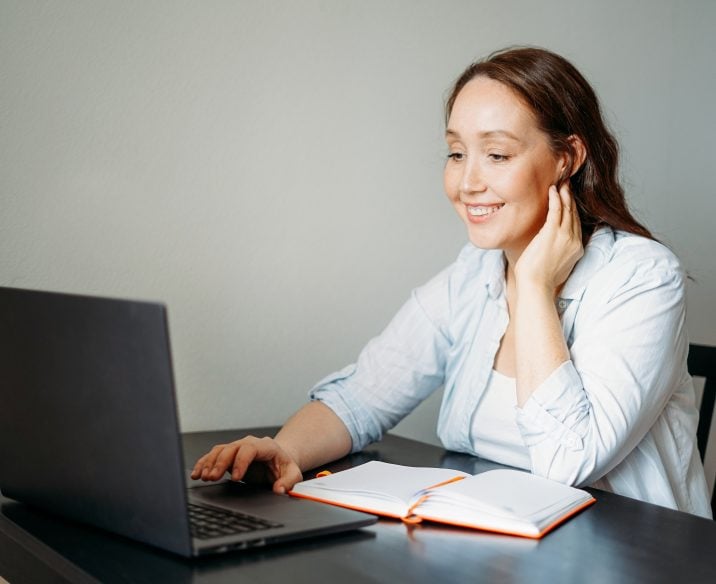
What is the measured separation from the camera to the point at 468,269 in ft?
5.28

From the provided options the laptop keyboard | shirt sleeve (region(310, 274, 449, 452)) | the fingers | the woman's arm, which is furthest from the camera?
shirt sleeve (region(310, 274, 449, 452))

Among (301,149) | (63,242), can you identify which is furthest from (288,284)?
(63,242)

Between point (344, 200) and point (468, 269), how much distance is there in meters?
0.35

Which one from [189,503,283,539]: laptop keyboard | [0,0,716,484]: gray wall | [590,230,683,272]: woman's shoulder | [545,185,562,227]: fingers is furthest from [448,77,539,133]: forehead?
[189,503,283,539]: laptop keyboard

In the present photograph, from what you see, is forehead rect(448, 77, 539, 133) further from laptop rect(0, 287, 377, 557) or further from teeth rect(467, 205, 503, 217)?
laptop rect(0, 287, 377, 557)

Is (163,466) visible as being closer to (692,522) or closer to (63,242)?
(692,522)

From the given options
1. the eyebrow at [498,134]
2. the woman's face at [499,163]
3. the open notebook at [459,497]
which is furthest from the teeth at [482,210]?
the open notebook at [459,497]

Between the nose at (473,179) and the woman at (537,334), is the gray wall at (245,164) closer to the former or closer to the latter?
the woman at (537,334)

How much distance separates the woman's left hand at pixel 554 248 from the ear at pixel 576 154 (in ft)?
0.17

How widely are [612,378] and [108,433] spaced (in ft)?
2.42

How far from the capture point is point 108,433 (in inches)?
31.9

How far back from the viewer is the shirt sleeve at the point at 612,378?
3.96ft

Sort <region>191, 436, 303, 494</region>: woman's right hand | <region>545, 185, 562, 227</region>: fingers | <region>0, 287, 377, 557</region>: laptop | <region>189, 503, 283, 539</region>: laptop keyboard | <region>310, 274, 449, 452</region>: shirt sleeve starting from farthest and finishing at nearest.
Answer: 1. <region>310, 274, 449, 452</region>: shirt sleeve
2. <region>545, 185, 562, 227</region>: fingers
3. <region>191, 436, 303, 494</region>: woman's right hand
4. <region>189, 503, 283, 539</region>: laptop keyboard
5. <region>0, 287, 377, 557</region>: laptop

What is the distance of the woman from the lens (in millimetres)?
1225
